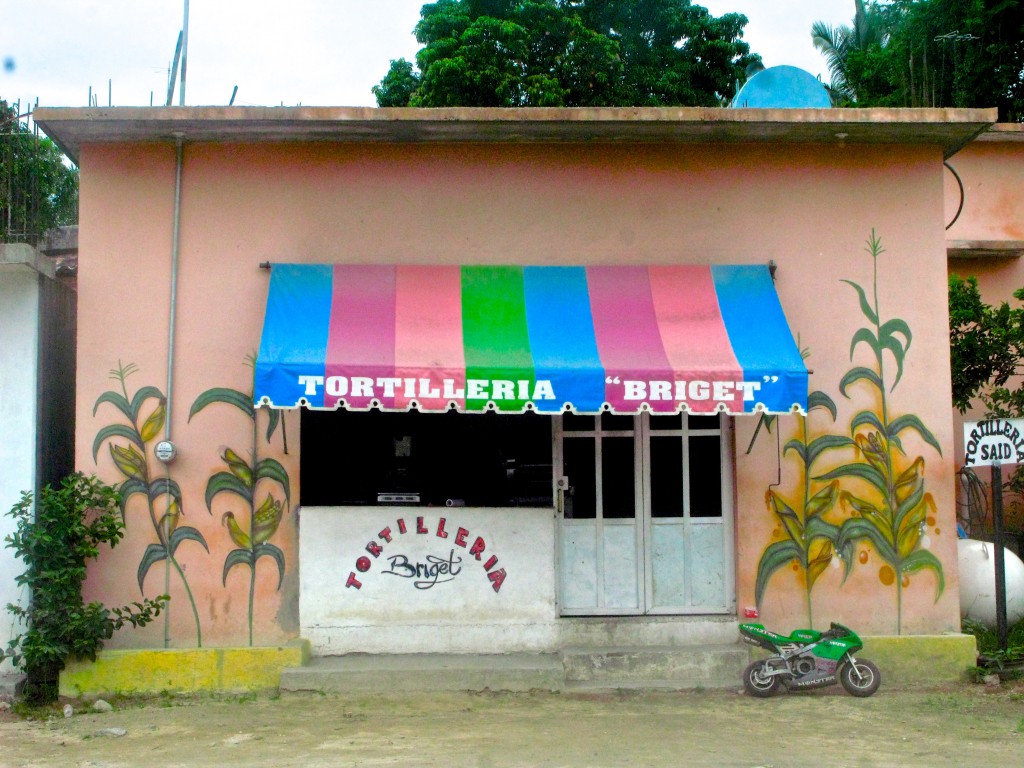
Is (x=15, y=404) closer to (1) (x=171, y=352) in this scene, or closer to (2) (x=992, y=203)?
(1) (x=171, y=352)

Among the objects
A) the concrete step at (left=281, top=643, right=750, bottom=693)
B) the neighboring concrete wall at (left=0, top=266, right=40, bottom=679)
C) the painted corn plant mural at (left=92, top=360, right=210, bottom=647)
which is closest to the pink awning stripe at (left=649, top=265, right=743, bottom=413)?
the concrete step at (left=281, top=643, right=750, bottom=693)

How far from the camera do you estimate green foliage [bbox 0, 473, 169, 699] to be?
7316 mm

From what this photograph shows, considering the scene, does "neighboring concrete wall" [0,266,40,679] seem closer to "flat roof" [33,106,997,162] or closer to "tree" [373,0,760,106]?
"flat roof" [33,106,997,162]

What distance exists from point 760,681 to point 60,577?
5.07 metres

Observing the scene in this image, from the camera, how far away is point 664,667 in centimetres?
784

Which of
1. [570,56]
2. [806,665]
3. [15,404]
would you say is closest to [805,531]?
[806,665]

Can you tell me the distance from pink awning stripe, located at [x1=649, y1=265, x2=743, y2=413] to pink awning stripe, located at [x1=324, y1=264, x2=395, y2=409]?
201 centimetres

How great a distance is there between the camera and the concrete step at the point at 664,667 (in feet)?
25.7

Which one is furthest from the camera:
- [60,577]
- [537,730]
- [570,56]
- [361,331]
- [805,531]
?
[570,56]

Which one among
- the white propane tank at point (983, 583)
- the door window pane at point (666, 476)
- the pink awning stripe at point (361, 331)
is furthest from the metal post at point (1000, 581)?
the pink awning stripe at point (361, 331)

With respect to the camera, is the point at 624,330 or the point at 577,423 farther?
the point at 577,423

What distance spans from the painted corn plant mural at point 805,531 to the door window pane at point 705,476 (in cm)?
42

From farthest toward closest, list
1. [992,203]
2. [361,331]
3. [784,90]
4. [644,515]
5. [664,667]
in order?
[992,203]
[784,90]
[644,515]
[664,667]
[361,331]

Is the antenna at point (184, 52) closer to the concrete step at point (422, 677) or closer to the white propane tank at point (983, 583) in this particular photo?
the concrete step at point (422, 677)
